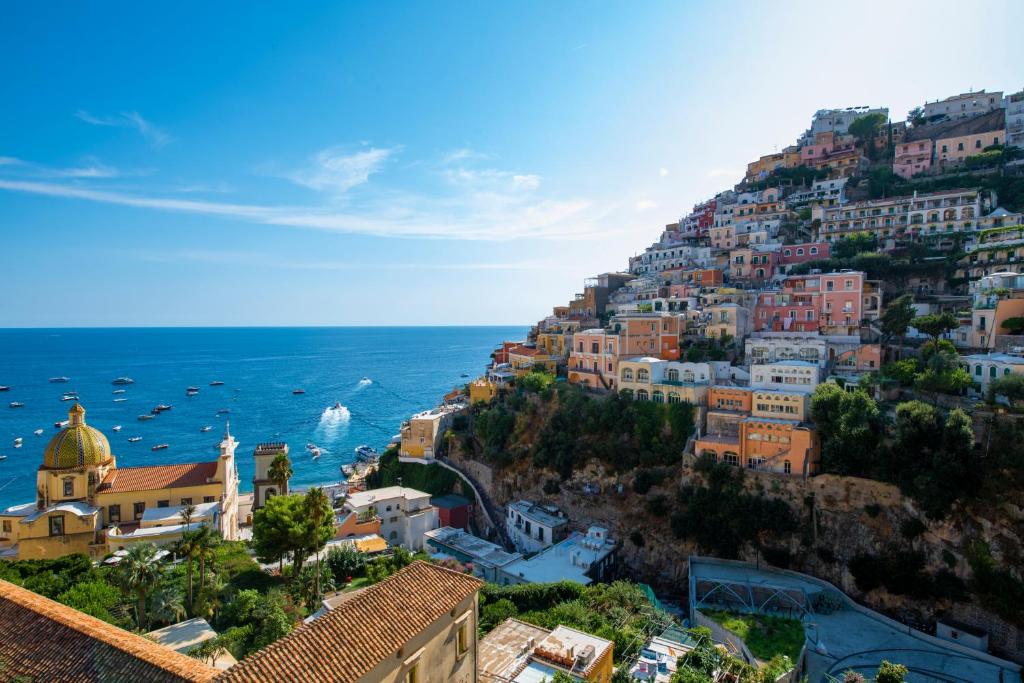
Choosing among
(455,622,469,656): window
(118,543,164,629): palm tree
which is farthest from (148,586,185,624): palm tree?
(455,622,469,656): window

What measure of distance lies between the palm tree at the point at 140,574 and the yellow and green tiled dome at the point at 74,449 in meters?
13.8

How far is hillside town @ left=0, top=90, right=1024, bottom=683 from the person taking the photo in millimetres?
16219

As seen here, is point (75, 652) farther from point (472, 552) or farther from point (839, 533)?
point (839, 533)

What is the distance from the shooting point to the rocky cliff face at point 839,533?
26.3 metres

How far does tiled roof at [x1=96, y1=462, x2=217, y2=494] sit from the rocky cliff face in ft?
78.6

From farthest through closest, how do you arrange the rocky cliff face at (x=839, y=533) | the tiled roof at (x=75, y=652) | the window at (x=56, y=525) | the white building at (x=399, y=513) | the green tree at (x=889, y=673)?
the white building at (x=399, y=513) → the window at (x=56, y=525) → the rocky cliff face at (x=839, y=533) → the green tree at (x=889, y=673) → the tiled roof at (x=75, y=652)

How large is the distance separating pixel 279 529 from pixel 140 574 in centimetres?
672

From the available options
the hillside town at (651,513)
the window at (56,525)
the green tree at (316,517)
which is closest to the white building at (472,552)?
Result: the hillside town at (651,513)

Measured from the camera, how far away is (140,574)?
20000mm

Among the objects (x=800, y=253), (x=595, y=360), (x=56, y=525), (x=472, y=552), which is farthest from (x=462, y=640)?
(x=800, y=253)

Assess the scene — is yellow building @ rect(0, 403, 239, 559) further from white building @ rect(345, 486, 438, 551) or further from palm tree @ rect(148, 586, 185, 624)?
white building @ rect(345, 486, 438, 551)

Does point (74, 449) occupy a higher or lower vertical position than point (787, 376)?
lower

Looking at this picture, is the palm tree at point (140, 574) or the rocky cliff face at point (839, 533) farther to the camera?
the rocky cliff face at point (839, 533)

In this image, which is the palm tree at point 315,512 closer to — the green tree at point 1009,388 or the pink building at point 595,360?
the pink building at point 595,360
